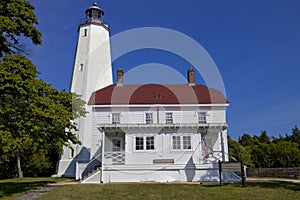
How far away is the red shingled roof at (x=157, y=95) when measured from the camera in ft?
74.4

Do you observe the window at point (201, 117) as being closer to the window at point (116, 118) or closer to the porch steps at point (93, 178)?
the window at point (116, 118)

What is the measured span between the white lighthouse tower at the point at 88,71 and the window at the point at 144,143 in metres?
5.77

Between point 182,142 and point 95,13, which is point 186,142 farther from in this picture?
point 95,13

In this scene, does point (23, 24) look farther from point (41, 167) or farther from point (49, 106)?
point (41, 167)

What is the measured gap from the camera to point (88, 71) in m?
26.3

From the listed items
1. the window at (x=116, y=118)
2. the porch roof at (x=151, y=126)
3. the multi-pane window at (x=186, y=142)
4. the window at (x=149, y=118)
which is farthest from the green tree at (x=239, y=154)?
the window at (x=116, y=118)

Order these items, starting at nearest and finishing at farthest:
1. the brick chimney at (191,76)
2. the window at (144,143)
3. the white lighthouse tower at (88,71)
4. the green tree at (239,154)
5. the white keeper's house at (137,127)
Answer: the white keeper's house at (137,127)
the window at (144,143)
the white lighthouse tower at (88,71)
the brick chimney at (191,76)
the green tree at (239,154)

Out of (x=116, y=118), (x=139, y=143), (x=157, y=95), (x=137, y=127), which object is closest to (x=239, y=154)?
(x=157, y=95)

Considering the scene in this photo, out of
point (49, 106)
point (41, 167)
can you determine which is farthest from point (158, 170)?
point (41, 167)

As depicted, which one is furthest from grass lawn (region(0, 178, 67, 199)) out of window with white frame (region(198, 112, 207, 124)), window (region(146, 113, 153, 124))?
window with white frame (region(198, 112, 207, 124))

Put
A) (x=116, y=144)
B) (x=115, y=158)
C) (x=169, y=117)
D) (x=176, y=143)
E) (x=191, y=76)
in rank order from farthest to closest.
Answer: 1. (x=191, y=76)
2. (x=169, y=117)
3. (x=116, y=144)
4. (x=176, y=143)
5. (x=115, y=158)

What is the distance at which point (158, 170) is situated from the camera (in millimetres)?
17453

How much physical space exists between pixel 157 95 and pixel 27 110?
550 inches

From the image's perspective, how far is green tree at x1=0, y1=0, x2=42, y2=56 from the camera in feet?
39.9
